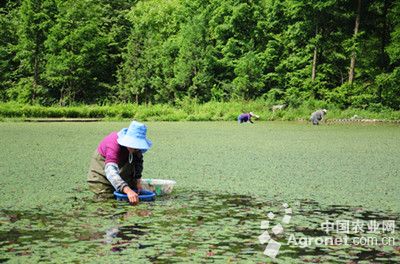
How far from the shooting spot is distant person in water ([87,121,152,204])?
13.5 feet

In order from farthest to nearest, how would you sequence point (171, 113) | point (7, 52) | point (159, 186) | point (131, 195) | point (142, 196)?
point (7, 52) < point (171, 113) < point (159, 186) < point (142, 196) < point (131, 195)

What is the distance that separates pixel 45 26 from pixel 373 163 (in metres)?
22.2

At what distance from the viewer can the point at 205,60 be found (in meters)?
28.1

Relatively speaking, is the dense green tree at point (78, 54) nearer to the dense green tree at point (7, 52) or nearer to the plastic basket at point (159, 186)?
the dense green tree at point (7, 52)

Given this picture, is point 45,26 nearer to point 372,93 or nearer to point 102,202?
point 372,93

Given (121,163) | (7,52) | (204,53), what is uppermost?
(204,53)

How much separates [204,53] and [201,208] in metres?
24.5

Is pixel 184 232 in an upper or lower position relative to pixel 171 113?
lower

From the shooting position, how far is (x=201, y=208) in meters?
4.20

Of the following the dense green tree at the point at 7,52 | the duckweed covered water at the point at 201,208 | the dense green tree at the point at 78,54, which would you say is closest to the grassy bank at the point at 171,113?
the dense green tree at the point at 78,54

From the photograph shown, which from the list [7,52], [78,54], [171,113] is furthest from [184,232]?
[7,52]

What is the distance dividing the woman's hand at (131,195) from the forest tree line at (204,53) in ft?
64.1

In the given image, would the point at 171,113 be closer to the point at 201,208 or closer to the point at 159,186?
the point at 159,186

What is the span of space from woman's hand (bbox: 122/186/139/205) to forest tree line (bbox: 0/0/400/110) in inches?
769
